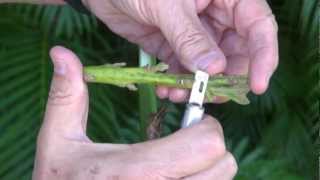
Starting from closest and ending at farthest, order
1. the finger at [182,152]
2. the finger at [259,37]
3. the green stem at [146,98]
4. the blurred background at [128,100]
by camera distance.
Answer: the finger at [182,152] < the finger at [259,37] < the green stem at [146,98] < the blurred background at [128,100]

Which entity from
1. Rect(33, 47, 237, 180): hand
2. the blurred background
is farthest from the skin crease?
the blurred background

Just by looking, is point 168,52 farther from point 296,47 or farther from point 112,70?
point 296,47

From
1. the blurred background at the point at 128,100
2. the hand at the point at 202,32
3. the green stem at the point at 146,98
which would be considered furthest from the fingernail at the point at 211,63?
the blurred background at the point at 128,100

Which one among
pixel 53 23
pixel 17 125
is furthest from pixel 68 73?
pixel 53 23

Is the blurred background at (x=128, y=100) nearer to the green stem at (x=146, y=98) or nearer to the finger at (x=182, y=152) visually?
the green stem at (x=146, y=98)

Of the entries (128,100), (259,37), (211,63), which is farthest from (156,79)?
(128,100)

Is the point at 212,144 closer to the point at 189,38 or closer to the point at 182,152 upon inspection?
the point at 182,152
